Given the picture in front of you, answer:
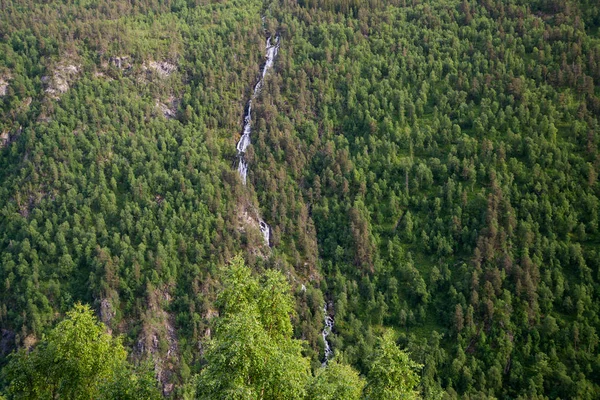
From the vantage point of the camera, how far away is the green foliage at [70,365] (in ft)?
170

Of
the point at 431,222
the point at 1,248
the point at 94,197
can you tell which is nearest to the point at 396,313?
the point at 431,222

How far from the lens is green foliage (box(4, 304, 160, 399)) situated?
170 ft

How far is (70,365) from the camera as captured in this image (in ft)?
170

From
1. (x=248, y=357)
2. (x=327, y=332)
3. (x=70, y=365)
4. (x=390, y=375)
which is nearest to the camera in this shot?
(x=248, y=357)

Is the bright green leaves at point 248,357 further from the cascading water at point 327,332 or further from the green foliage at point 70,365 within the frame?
the cascading water at point 327,332

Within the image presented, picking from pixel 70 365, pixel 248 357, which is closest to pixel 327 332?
pixel 70 365

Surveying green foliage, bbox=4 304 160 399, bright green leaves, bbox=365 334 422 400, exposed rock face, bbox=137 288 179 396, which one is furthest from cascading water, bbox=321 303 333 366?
bright green leaves, bbox=365 334 422 400

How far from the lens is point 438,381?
15438cm

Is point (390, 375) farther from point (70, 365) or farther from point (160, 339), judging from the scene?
point (160, 339)

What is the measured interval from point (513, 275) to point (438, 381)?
151 ft

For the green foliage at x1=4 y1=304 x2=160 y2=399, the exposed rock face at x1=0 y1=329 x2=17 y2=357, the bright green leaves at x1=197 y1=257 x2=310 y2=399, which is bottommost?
the exposed rock face at x1=0 y1=329 x2=17 y2=357

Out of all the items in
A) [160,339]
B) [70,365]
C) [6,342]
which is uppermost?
[70,365]

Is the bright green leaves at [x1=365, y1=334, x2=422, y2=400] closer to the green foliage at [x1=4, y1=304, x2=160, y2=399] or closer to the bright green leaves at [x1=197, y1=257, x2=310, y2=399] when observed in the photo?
the bright green leaves at [x1=197, y1=257, x2=310, y2=399]

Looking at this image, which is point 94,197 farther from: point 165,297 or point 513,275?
point 513,275
